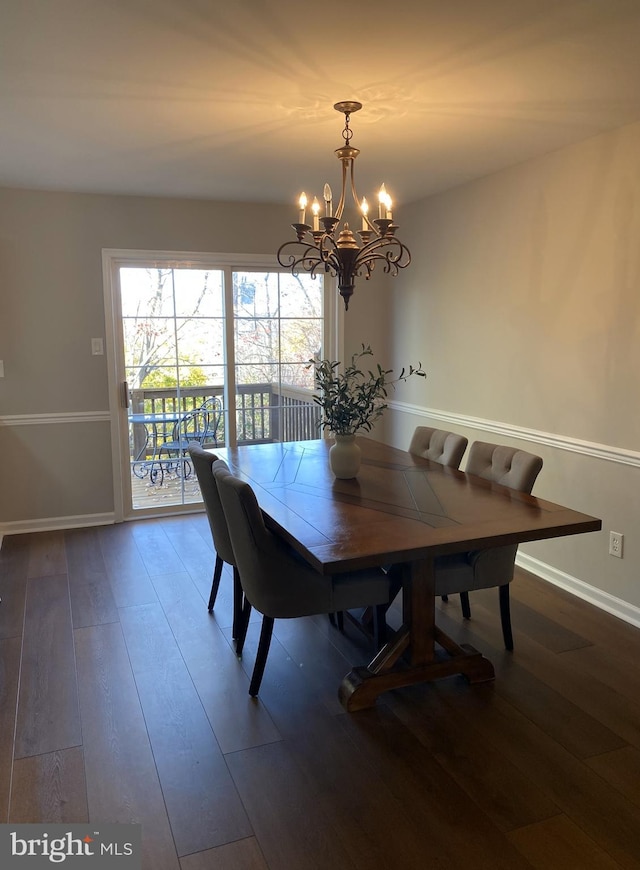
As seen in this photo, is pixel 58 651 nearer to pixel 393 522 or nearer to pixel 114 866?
pixel 114 866

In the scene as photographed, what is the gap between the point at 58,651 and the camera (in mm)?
2889

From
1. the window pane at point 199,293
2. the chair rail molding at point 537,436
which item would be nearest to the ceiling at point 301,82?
the window pane at point 199,293

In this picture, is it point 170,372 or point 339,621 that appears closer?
point 339,621

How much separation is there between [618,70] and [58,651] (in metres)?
3.30

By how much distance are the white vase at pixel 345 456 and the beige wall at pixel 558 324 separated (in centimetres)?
132

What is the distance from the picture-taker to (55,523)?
462 centimetres

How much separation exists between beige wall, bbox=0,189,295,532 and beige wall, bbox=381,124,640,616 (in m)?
1.80

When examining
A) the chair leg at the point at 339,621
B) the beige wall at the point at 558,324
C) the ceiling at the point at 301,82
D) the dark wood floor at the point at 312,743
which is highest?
the ceiling at the point at 301,82

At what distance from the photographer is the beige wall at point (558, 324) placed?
10.3 feet

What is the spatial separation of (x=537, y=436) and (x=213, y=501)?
1.96 metres

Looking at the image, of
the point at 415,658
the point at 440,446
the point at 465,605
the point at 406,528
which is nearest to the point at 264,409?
the point at 440,446

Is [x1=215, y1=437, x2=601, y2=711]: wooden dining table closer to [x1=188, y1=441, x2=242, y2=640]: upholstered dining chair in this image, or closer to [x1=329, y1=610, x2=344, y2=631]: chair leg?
[x1=188, y1=441, x2=242, y2=640]: upholstered dining chair

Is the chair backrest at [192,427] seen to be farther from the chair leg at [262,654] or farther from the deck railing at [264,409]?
the chair leg at [262,654]

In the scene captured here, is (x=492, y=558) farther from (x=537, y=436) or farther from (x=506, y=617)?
(x=537, y=436)
